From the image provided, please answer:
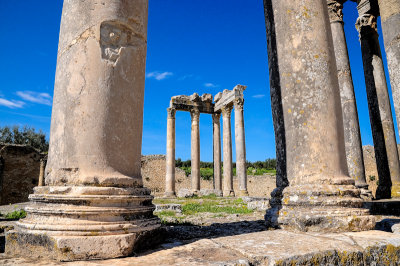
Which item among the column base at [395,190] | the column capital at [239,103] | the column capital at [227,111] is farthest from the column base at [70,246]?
the column capital at [227,111]

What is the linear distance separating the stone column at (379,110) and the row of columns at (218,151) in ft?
28.4

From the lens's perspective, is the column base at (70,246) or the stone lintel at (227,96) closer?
the column base at (70,246)

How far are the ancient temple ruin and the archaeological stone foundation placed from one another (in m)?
14.4

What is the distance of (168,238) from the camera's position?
3.30 metres

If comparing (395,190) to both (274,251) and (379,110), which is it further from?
(274,251)

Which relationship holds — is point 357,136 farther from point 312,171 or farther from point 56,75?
point 56,75

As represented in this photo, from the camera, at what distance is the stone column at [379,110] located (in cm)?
1086

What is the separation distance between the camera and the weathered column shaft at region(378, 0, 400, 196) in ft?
26.1

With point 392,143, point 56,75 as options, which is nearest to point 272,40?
point 56,75

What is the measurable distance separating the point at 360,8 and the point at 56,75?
1334 centimetres

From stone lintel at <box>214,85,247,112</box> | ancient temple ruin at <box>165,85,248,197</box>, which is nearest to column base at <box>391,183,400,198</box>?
ancient temple ruin at <box>165,85,248,197</box>

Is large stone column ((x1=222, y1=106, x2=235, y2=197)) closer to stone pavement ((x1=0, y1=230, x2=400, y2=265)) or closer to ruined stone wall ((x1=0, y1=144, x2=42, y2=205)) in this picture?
ruined stone wall ((x1=0, y1=144, x2=42, y2=205))

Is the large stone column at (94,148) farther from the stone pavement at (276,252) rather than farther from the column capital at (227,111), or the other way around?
the column capital at (227,111)

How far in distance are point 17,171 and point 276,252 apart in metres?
23.4
